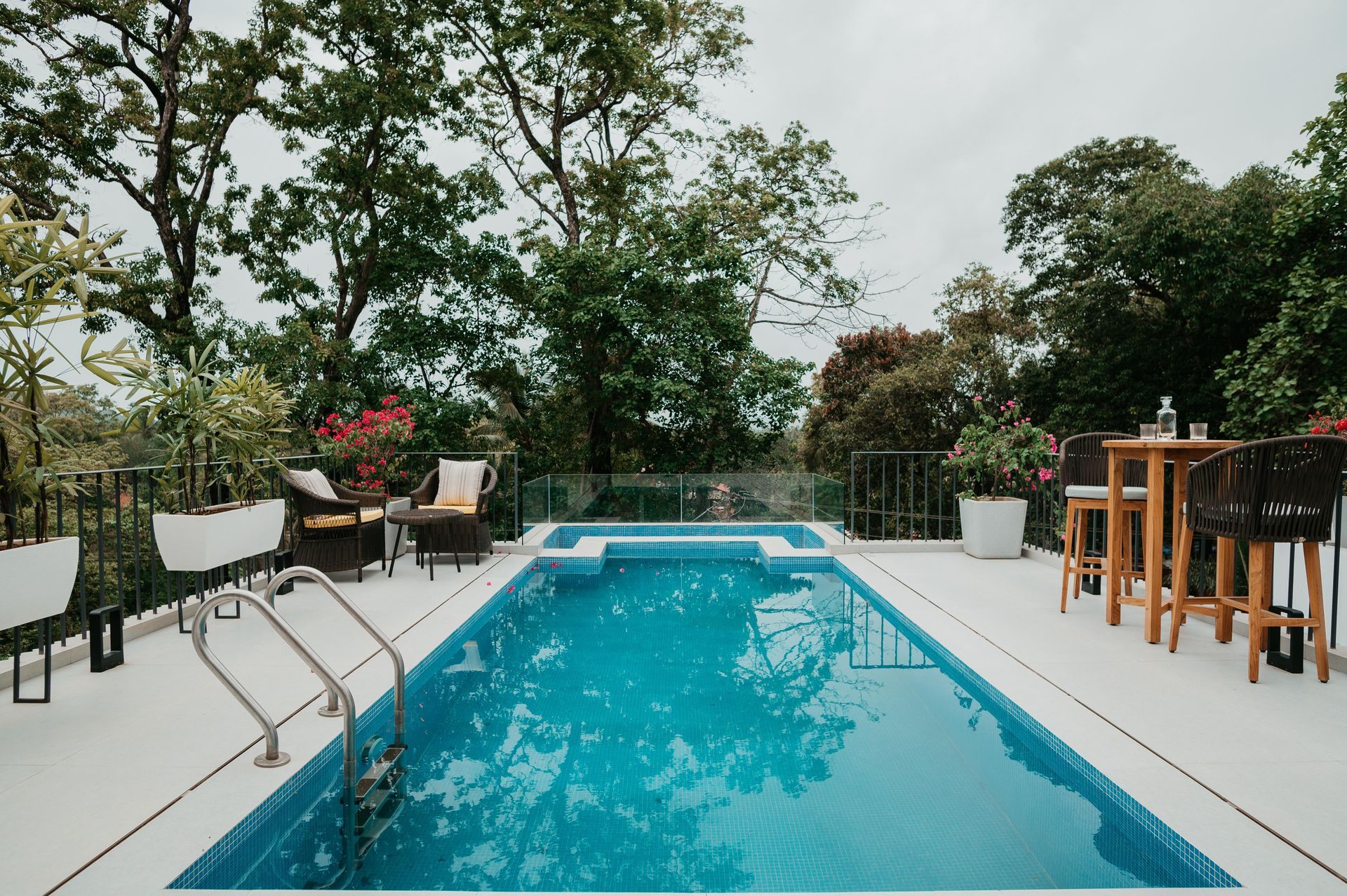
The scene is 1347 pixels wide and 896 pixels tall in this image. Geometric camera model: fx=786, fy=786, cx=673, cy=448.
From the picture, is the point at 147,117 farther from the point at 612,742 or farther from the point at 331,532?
the point at 612,742

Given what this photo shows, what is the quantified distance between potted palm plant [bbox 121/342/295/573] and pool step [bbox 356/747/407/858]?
191 centimetres

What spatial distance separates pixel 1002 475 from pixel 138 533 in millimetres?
6027

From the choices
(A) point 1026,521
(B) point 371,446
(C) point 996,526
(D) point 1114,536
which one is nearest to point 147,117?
(B) point 371,446

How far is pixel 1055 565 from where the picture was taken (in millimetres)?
5891

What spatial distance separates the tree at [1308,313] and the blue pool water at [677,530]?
6.30 m

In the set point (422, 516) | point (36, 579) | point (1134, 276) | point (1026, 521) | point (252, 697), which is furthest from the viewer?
point (1026, 521)

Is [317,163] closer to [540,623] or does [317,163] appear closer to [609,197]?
[609,197]

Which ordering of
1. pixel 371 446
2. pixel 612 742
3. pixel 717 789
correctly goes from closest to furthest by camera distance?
1. pixel 717 789
2. pixel 612 742
3. pixel 371 446

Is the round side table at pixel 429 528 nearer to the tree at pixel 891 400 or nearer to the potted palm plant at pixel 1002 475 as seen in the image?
the potted palm plant at pixel 1002 475

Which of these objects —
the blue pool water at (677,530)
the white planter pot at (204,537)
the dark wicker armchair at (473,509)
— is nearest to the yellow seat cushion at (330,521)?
the dark wicker armchair at (473,509)

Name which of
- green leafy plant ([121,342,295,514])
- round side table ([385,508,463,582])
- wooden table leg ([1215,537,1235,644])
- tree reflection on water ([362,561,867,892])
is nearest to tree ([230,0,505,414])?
round side table ([385,508,463,582])

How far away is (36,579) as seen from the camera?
2691 mm

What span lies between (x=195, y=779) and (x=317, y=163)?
42.2ft

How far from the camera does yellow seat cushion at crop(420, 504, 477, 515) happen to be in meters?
5.99
